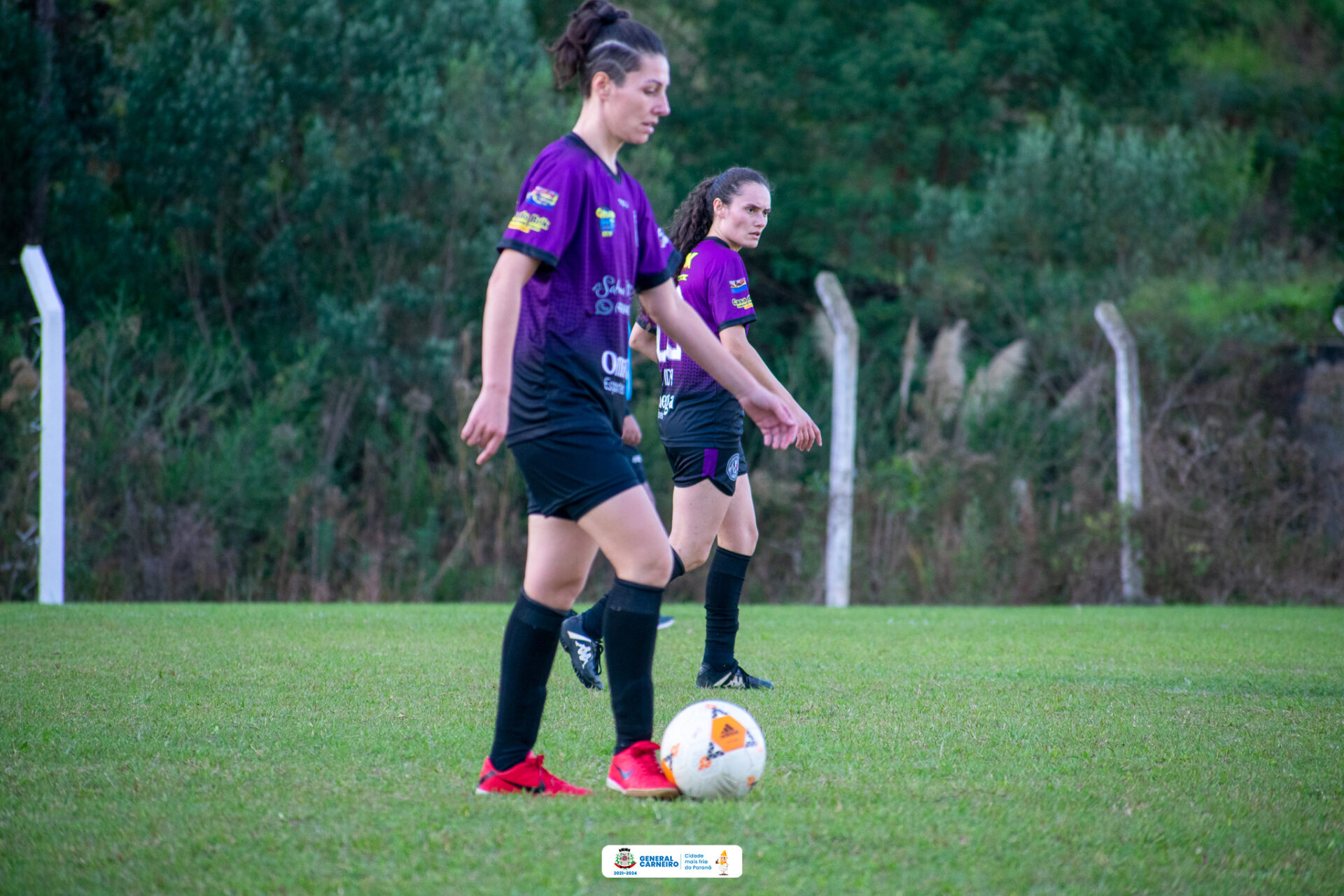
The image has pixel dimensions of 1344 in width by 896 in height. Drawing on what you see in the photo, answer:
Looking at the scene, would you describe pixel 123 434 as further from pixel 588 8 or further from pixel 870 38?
pixel 870 38

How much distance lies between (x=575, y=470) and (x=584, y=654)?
2429 mm

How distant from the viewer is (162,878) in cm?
259

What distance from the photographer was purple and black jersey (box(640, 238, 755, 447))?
5.30m

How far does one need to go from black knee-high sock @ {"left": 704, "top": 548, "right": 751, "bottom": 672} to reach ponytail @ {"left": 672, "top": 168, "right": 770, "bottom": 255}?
4.63ft

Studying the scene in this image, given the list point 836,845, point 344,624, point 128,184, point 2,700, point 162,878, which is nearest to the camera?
point 162,878

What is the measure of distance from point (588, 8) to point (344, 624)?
570 centimetres

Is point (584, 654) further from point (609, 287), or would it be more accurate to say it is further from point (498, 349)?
point (498, 349)

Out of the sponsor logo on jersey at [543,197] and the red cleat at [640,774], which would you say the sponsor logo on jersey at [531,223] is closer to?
the sponsor logo on jersey at [543,197]

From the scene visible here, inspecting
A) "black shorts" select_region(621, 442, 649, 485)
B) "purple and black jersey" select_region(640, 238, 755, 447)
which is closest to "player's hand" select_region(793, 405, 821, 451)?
"purple and black jersey" select_region(640, 238, 755, 447)

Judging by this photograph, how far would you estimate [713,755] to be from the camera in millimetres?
3252

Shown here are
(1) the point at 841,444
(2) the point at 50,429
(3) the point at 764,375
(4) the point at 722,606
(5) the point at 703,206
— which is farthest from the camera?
(1) the point at 841,444

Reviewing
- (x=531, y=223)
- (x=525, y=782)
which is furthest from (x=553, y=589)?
(x=531, y=223)

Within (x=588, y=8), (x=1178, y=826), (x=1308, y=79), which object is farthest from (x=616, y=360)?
(x=1308, y=79)

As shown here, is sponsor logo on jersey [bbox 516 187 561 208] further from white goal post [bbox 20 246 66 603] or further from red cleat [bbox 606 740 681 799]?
white goal post [bbox 20 246 66 603]
